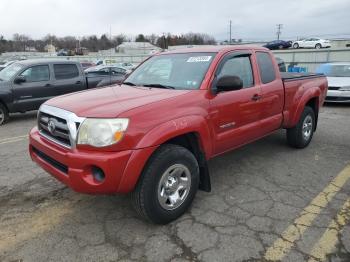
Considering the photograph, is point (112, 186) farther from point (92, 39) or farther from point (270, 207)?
point (92, 39)

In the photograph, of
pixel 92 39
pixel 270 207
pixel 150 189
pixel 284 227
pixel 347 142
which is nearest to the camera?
pixel 150 189

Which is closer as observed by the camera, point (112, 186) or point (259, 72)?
point (112, 186)

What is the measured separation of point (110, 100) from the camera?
11.3ft

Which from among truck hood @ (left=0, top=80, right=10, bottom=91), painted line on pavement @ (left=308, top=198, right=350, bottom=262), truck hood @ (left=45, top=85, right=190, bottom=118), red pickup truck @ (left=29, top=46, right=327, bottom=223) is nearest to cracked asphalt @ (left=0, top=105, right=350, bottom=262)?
painted line on pavement @ (left=308, top=198, right=350, bottom=262)

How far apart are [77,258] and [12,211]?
1.33 metres

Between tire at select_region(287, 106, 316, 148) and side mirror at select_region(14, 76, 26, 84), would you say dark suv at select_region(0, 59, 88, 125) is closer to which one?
side mirror at select_region(14, 76, 26, 84)

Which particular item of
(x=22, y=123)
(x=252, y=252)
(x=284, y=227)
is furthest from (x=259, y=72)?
(x=22, y=123)

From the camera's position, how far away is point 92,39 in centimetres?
10519

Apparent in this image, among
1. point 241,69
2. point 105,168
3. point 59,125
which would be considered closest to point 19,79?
point 59,125

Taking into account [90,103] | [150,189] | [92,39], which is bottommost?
[150,189]

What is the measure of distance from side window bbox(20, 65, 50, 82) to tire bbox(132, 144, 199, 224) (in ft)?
24.4

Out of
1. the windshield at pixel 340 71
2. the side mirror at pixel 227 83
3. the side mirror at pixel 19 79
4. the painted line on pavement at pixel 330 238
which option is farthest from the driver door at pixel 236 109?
the windshield at pixel 340 71

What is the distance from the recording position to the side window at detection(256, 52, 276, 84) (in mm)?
4719

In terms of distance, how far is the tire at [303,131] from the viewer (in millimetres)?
5605
